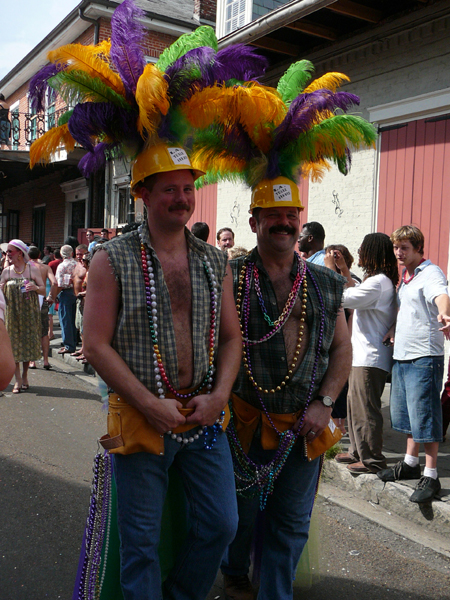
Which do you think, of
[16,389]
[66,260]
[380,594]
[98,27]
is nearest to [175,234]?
[380,594]

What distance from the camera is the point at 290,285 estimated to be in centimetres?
271

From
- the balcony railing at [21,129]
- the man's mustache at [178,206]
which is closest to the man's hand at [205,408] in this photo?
the man's mustache at [178,206]

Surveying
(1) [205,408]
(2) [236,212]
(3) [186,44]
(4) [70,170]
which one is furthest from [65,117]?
(4) [70,170]

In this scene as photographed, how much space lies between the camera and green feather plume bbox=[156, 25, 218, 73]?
101 inches

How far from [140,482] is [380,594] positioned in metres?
1.62

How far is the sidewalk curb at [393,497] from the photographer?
3730 millimetres

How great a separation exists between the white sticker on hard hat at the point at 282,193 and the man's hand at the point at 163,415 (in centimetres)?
112

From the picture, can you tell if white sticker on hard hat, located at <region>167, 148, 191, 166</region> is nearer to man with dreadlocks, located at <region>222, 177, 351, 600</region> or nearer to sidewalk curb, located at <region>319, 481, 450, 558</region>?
man with dreadlocks, located at <region>222, 177, 351, 600</region>

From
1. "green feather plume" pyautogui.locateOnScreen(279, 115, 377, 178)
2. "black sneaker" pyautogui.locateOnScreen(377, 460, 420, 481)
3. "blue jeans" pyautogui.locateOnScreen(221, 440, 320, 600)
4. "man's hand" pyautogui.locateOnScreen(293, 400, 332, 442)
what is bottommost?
"black sneaker" pyautogui.locateOnScreen(377, 460, 420, 481)

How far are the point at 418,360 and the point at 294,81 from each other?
2243 millimetres

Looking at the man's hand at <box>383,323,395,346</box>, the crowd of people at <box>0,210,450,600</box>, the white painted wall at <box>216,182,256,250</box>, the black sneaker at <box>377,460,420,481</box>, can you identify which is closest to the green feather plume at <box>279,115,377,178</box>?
the crowd of people at <box>0,210,450,600</box>

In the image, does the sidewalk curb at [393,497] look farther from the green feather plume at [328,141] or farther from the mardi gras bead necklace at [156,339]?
the green feather plume at [328,141]

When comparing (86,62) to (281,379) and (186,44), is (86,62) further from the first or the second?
(281,379)

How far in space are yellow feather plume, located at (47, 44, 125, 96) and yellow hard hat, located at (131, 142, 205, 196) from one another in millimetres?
284
